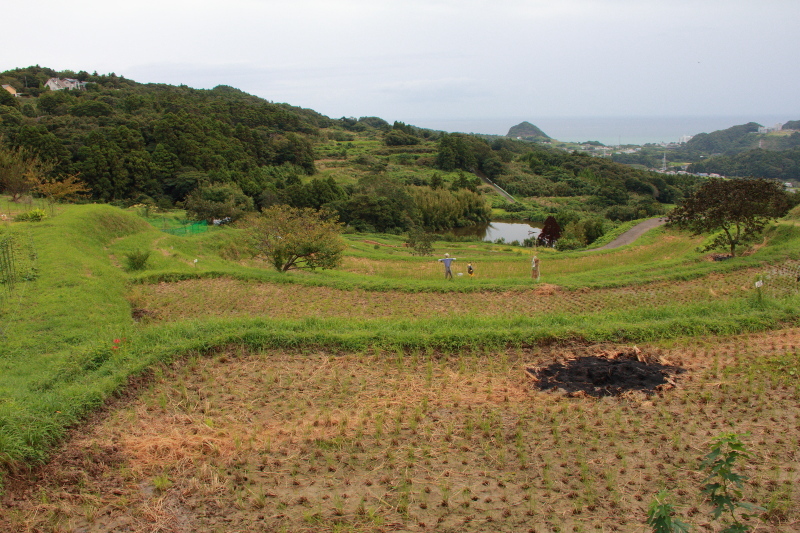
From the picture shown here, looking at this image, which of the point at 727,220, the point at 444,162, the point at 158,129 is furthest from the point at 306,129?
the point at 727,220

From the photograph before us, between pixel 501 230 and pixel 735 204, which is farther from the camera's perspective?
pixel 501 230

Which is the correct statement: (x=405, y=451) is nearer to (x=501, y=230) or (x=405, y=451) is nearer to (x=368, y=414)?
(x=368, y=414)

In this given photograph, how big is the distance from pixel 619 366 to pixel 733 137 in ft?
524

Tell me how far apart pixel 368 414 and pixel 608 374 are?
11.4ft

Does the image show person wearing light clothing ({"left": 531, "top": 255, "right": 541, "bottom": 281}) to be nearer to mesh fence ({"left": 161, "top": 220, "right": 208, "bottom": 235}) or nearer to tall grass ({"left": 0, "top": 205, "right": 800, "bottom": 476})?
tall grass ({"left": 0, "top": 205, "right": 800, "bottom": 476})

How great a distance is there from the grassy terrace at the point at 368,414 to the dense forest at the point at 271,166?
1768 cm

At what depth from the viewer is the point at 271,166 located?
55344 millimetres

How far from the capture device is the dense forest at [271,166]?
37.4m

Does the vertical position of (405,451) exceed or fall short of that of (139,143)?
it falls short

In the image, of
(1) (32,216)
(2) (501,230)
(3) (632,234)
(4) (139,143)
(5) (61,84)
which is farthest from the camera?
(5) (61,84)

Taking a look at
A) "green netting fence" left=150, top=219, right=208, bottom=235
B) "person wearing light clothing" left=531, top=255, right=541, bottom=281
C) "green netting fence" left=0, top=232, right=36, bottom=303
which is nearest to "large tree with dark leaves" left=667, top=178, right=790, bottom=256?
"person wearing light clothing" left=531, top=255, right=541, bottom=281

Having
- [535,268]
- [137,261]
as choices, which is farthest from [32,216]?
[535,268]

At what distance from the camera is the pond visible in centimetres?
5030

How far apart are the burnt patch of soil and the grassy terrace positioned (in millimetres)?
305
